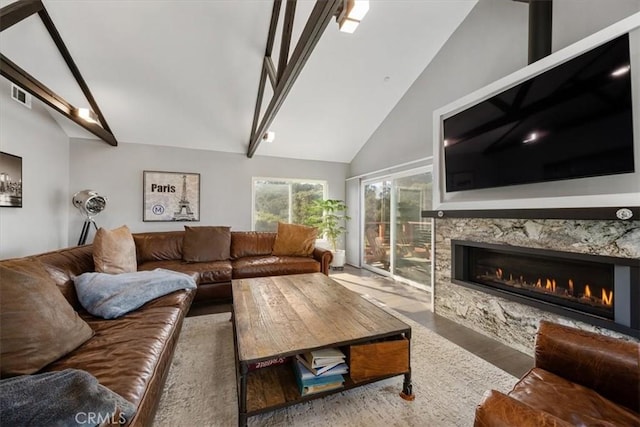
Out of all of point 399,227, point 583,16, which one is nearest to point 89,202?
point 399,227

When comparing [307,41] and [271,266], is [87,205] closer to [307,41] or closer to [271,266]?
[271,266]

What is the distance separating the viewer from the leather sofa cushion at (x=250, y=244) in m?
3.83

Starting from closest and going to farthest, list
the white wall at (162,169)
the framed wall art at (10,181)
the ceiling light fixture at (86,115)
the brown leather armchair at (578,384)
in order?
the brown leather armchair at (578,384) → the framed wall art at (10,181) → the ceiling light fixture at (86,115) → the white wall at (162,169)

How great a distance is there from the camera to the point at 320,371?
137 cm

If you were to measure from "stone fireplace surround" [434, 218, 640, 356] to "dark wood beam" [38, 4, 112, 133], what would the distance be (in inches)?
178

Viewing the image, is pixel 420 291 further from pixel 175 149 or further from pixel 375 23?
pixel 175 149

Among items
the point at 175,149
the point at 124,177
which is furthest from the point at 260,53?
the point at 124,177

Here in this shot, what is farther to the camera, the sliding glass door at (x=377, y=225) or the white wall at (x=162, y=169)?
the sliding glass door at (x=377, y=225)

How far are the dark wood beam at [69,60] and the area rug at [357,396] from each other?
336 cm

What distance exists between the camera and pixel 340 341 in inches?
53.4

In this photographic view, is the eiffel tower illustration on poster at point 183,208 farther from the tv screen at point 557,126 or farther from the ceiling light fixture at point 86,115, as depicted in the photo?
the tv screen at point 557,126

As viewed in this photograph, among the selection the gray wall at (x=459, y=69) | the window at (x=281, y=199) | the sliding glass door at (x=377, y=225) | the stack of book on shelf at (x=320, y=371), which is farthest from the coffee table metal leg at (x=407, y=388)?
the window at (x=281, y=199)
